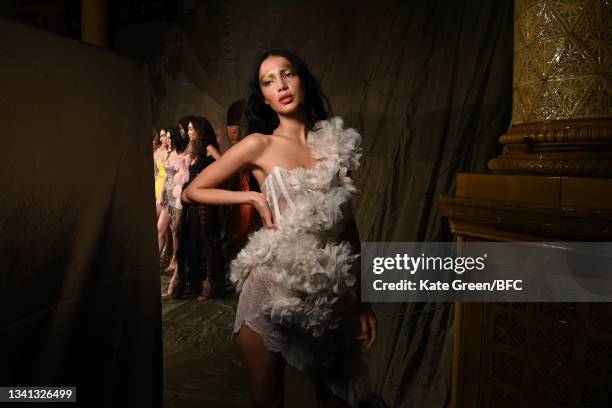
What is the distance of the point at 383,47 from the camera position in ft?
6.75

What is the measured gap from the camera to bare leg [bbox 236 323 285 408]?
4.10ft

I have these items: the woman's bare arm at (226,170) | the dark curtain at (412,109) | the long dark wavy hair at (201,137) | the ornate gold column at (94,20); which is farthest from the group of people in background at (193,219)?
the woman's bare arm at (226,170)

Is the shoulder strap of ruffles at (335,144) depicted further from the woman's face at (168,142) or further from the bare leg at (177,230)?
the bare leg at (177,230)

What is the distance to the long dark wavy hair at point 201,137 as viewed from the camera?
2.93 metres

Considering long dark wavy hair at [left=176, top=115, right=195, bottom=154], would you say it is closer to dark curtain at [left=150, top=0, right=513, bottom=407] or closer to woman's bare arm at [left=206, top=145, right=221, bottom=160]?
woman's bare arm at [left=206, top=145, right=221, bottom=160]

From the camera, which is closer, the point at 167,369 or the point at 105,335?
the point at 105,335

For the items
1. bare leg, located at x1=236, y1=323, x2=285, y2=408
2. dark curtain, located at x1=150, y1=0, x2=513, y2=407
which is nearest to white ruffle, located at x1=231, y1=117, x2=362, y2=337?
bare leg, located at x1=236, y1=323, x2=285, y2=408

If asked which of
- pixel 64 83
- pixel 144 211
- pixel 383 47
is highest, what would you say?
pixel 383 47

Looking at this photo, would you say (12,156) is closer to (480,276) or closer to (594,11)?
(480,276)

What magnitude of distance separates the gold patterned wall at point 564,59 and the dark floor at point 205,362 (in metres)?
1.67

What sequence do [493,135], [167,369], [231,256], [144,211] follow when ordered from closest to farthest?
[144,211], [493,135], [167,369], [231,256]

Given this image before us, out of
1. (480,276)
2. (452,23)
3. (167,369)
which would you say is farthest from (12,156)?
(167,369)

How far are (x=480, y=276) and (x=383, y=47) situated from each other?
1374 mm

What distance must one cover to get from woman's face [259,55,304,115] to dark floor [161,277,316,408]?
4.62 ft
